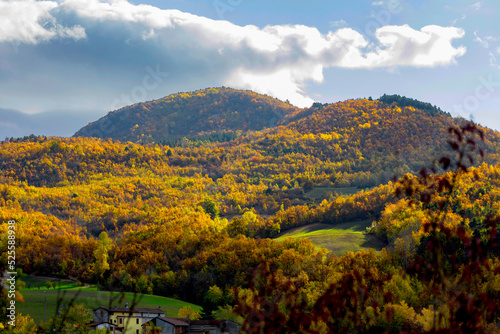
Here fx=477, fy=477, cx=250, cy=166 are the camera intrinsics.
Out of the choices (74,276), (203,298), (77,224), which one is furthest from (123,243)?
(77,224)

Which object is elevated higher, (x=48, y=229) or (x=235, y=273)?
(x=48, y=229)

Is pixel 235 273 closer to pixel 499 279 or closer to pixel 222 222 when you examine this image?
pixel 499 279

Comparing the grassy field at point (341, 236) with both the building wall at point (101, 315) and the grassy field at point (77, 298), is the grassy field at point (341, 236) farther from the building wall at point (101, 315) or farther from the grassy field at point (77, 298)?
the building wall at point (101, 315)

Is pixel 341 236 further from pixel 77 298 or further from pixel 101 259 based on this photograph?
pixel 77 298

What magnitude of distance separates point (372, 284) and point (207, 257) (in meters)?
44.9

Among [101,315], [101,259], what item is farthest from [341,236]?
[101,315]

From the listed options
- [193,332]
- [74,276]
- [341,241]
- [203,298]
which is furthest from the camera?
[341,241]

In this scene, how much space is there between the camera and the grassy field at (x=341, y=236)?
11306 cm

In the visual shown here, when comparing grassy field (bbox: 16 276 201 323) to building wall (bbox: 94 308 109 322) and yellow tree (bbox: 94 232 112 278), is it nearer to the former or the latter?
building wall (bbox: 94 308 109 322)

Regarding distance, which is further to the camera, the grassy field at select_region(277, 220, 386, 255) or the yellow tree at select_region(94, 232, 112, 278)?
the grassy field at select_region(277, 220, 386, 255)

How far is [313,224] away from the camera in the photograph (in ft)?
523

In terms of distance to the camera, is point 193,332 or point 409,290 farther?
point 409,290

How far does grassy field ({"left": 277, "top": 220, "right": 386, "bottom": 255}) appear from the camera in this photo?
371 feet

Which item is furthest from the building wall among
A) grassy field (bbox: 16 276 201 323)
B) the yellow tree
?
the yellow tree
